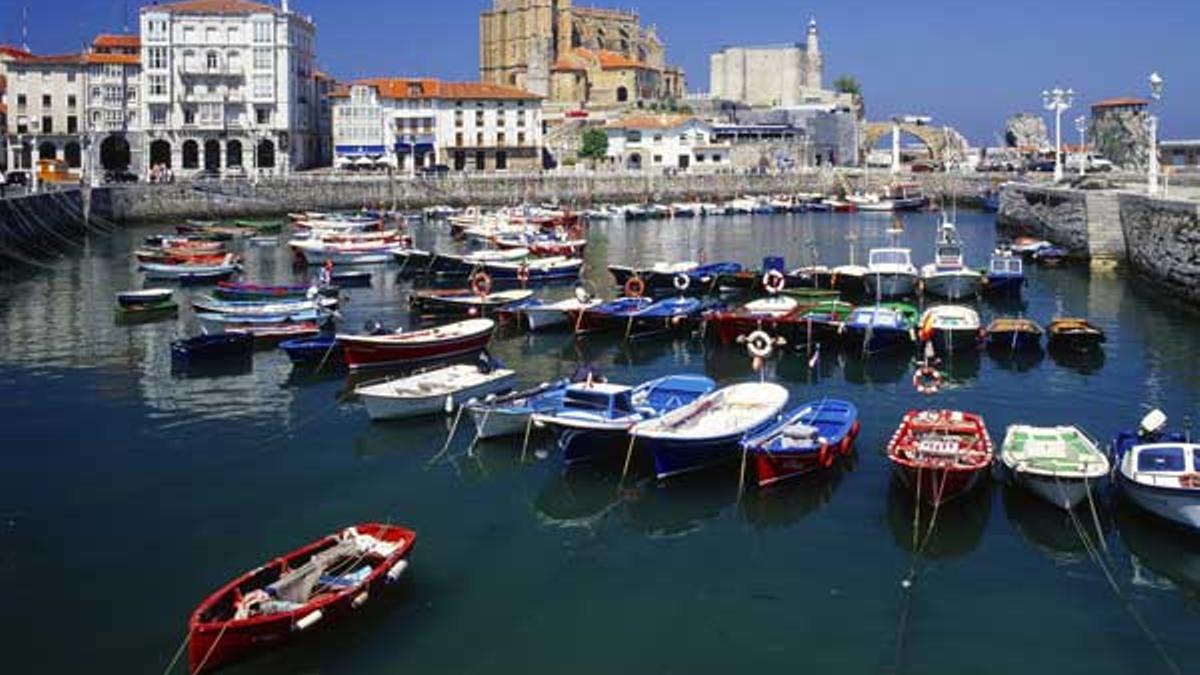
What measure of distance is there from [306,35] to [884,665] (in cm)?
10239

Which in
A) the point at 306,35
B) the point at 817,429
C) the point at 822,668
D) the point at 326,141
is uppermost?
the point at 306,35

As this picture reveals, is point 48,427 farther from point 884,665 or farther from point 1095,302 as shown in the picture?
point 1095,302

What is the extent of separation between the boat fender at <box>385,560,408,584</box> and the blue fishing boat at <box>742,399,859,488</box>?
7.14m

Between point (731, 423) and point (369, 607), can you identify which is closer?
point (369, 607)

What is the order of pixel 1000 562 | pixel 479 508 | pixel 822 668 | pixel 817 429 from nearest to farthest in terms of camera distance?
pixel 822 668 → pixel 1000 562 → pixel 479 508 → pixel 817 429

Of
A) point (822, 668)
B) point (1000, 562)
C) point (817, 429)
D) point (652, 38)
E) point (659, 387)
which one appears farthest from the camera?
point (652, 38)

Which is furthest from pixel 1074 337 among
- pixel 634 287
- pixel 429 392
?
pixel 429 392

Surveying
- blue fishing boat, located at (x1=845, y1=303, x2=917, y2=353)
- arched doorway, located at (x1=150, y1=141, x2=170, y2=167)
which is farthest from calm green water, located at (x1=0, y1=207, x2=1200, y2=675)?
arched doorway, located at (x1=150, y1=141, x2=170, y2=167)

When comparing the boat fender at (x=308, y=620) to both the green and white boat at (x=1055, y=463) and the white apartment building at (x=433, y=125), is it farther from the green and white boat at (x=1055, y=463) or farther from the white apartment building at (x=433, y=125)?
the white apartment building at (x=433, y=125)

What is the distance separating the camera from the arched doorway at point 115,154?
327 feet

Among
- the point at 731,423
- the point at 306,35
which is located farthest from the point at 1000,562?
the point at 306,35

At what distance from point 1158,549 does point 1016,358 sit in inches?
590

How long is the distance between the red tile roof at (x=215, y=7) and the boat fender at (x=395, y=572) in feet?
292

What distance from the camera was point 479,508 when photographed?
66.2ft
